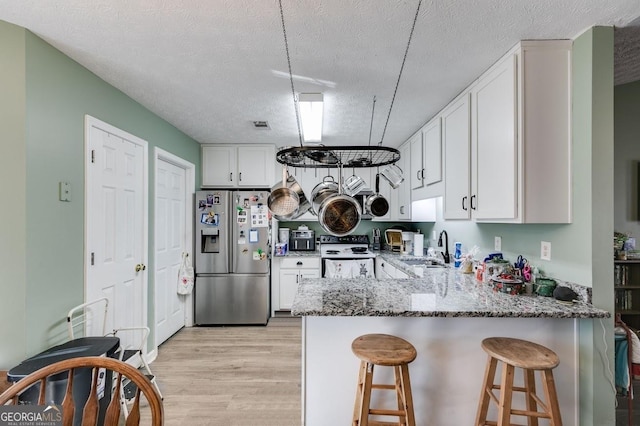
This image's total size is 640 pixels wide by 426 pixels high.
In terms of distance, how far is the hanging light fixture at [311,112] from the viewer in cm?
223

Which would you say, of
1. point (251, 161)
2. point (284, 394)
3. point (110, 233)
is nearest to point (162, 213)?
point (110, 233)

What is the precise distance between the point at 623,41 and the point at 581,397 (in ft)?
6.46

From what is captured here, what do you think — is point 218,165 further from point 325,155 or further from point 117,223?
point 325,155

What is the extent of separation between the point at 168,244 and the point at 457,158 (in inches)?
116

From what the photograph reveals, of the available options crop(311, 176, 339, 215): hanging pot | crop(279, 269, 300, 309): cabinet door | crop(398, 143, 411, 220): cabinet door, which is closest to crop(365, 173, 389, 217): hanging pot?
crop(311, 176, 339, 215): hanging pot

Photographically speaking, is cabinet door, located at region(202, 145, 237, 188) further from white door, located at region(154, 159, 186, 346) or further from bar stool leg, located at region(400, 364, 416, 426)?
bar stool leg, located at region(400, 364, 416, 426)

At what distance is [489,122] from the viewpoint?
6.35ft

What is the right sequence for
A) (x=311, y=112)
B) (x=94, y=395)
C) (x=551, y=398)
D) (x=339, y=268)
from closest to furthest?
(x=94, y=395), (x=551, y=398), (x=311, y=112), (x=339, y=268)

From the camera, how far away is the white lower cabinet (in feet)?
13.0

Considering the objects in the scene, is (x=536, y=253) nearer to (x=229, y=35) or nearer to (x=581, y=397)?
(x=581, y=397)

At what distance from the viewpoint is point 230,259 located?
3688mm

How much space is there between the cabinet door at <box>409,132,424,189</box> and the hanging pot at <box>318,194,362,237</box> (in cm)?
180

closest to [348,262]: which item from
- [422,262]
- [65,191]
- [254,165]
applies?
[422,262]

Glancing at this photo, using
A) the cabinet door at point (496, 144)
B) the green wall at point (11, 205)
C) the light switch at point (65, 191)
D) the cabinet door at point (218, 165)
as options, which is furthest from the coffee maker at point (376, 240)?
the green wall at point (11, 205)
